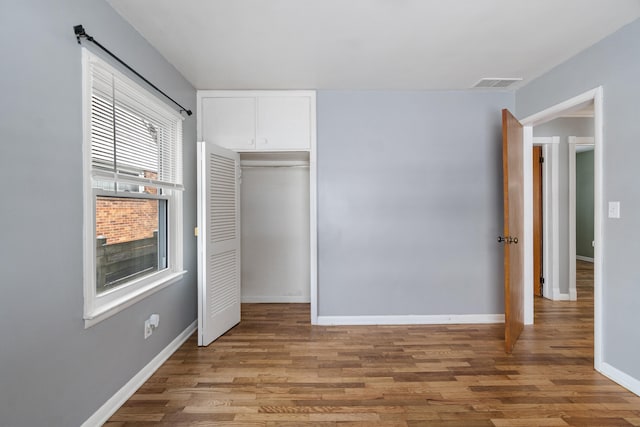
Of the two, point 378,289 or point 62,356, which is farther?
point 378,289

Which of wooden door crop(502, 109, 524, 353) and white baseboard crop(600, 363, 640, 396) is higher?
wooden door crop(502, 109, 524, 353)

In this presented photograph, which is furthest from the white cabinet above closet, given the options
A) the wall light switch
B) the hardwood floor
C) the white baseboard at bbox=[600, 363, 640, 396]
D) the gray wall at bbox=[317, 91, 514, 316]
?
the white baseboard at bbox=[600, 363, 640, 396]

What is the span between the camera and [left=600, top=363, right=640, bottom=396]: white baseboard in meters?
2.19

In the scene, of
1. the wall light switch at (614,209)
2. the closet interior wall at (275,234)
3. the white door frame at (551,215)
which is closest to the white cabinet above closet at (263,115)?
the closet interior wall at (275,234)

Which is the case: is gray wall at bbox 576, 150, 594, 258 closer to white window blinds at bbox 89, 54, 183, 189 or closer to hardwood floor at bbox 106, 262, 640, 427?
hardwood floor at bbox 106, 262, 640, 427

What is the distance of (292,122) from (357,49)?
1.11 m

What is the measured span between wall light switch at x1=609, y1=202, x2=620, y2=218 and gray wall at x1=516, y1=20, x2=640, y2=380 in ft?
0.11

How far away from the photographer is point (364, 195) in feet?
11.5

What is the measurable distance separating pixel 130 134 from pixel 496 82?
331 cm

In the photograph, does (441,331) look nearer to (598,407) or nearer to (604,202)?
(598,407)

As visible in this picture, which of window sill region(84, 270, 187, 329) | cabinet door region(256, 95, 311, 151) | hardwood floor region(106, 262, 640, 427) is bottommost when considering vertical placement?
hardwood floor region(106, 262, 640, 427)

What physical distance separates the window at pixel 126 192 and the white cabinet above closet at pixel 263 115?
56 cm

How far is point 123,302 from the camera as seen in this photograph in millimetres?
2057

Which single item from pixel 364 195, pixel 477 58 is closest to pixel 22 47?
pixel 364 195
